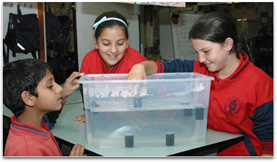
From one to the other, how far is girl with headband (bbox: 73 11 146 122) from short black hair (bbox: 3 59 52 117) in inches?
14.2

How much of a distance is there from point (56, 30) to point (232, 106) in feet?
5.13

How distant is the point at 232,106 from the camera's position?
105 cm

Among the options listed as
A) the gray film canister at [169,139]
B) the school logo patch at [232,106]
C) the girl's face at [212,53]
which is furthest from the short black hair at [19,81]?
the school logo patch at [232,106]

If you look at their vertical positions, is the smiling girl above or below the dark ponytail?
below

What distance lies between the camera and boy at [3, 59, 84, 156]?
906 mm

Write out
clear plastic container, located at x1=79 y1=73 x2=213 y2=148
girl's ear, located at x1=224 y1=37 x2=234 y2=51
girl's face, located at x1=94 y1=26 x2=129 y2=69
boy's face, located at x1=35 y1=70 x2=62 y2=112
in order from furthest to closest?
girl's face, located at x1=94 y1=26 x2=129 y2=69 < girl's ear, located at x1=224 y1=37 x2=234 y2=51 < boy's face, located at x1=35 y1=70 x2=62 y2=112 < clear plastic container, located at x1=79 y1=73 x2=213 y2=148

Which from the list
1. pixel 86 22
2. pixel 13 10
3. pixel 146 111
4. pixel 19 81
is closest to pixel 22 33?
pixel 13 10

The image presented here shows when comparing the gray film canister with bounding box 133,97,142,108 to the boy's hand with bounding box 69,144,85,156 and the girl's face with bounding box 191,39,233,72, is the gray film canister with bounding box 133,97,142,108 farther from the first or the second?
the girl's face with bounding box 191,39,233,72

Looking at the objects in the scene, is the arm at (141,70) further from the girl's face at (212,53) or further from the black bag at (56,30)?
the black bag at (56,30)

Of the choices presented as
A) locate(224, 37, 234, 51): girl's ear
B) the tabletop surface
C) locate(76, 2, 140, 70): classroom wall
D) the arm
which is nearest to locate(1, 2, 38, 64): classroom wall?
locate(76, 2, 140, 70): classroom wall

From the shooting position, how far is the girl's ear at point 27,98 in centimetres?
94

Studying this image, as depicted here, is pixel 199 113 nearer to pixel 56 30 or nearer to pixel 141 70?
pixel 141 70

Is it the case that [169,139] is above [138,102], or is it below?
below

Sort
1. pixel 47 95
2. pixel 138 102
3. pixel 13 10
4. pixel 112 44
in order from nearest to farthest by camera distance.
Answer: pixel 138 102, pixel 47 95, pixel 112 44, pixel 13 10
